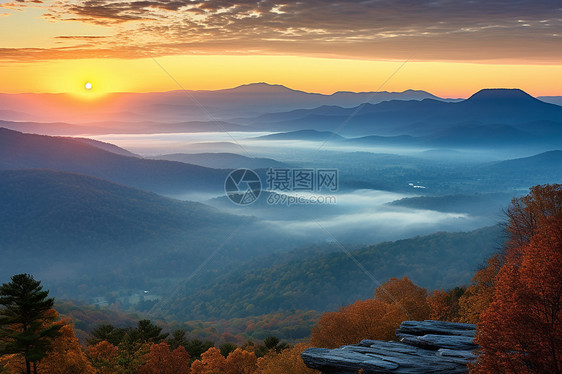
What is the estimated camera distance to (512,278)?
19.9 meters

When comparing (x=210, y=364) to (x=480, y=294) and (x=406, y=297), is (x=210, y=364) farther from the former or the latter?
(x=480, y=294)

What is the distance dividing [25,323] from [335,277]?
5943 inches

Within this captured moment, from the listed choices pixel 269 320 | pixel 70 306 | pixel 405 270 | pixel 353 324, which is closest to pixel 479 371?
pixel 353 324

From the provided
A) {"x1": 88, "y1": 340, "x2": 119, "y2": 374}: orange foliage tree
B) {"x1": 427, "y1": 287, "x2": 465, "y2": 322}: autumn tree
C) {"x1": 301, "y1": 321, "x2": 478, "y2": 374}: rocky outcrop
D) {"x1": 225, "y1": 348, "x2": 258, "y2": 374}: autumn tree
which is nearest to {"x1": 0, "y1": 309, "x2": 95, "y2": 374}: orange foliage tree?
{"x1": 88, "y1": 340, "x2": 119, "y2": 374}: orange foliage tree

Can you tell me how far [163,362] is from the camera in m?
37.5

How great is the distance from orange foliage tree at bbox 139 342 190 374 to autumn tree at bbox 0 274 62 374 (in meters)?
11.3

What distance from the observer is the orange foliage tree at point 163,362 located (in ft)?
120

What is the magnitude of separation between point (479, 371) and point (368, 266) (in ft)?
527

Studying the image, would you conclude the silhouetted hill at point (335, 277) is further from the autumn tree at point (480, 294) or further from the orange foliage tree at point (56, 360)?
the orange foliage tree at point (56, 360)

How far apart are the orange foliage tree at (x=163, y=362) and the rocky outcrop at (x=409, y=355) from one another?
17043 mm

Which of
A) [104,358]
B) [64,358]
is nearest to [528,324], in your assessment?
[64,358]

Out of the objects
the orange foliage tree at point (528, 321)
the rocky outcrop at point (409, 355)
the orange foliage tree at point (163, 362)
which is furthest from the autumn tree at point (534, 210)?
the orange foliage tree at point (163, 362)

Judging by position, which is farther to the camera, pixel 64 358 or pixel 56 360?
pixel 64 358

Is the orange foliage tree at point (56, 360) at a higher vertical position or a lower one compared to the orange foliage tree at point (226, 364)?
higher
